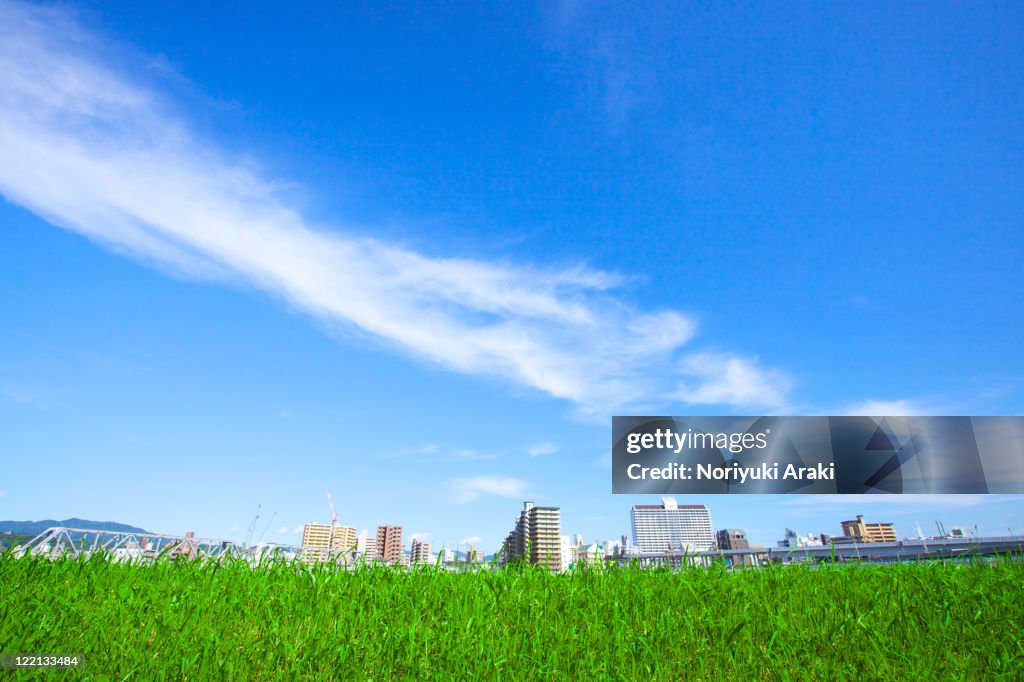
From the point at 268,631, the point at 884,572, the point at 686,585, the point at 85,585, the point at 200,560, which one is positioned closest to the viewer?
the point at 268,631

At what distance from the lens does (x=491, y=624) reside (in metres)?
4.57

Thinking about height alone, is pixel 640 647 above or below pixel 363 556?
below

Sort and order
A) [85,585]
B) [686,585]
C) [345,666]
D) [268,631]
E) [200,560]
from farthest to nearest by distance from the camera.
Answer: [200,560] → [686,585] → [85,585] → [268,631] → [345,666]

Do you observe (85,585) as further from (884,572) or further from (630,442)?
(630,442)

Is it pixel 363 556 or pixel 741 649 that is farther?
pixel 363 556

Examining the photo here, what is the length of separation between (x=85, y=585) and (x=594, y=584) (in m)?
4.63

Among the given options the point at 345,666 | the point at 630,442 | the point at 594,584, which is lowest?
the point at 345,666

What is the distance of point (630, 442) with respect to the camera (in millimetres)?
24328

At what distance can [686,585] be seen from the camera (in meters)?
5.50

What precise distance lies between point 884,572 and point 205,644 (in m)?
6.94

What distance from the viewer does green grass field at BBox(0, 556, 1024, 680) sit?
3998mm

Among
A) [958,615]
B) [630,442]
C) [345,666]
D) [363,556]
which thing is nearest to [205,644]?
[345,666]

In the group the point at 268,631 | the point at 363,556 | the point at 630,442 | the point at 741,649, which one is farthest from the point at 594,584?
the point at 630,442

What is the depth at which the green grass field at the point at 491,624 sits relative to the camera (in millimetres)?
3998
